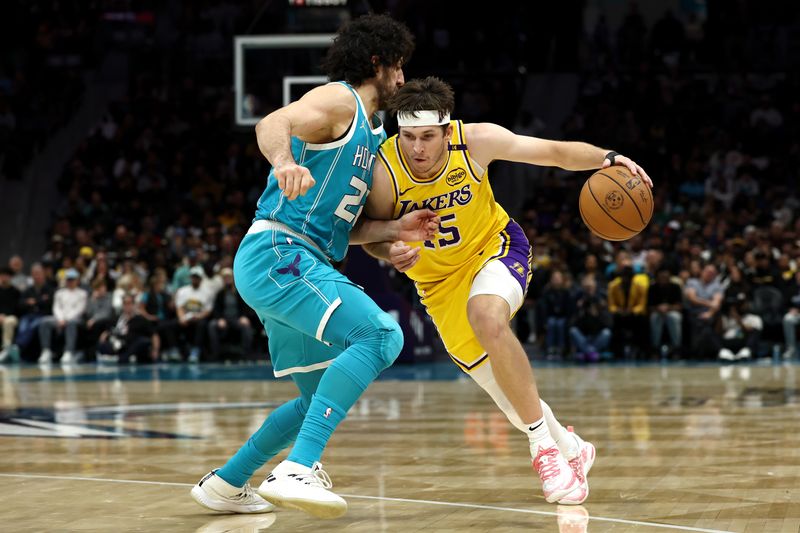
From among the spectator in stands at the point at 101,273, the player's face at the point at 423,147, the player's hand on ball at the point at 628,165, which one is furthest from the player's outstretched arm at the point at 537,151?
the spectator in stands at the point at 101,273

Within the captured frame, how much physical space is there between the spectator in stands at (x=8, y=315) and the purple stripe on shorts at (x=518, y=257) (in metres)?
12.7

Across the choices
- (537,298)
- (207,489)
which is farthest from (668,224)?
(207,489)

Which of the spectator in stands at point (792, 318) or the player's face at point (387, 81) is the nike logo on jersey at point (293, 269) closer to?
the player's face at point (387, 81)

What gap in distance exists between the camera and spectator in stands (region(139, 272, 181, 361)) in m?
16.2

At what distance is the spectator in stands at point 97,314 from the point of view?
16.5 meters

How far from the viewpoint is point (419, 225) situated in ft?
16.4

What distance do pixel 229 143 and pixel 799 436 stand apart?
16274 mm

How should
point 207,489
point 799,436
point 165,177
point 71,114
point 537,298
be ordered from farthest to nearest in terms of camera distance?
point 71,114 → point 165,177 → point 537,298 → point 799,436 → point 207,489

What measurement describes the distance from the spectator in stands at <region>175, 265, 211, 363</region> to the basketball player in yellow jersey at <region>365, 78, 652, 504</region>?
36.4 feet

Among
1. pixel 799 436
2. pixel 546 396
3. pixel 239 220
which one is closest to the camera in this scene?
pixel 799 436

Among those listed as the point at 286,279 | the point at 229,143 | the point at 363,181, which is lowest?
the point at 286,279

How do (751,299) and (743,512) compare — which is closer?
(743,512)

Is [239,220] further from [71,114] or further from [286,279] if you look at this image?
[286,279]

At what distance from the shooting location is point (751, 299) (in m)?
15.3
